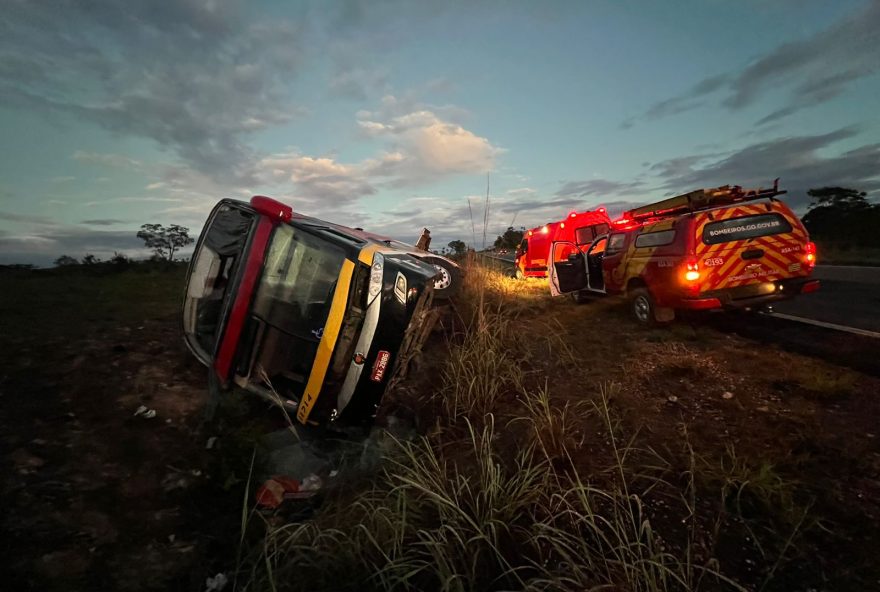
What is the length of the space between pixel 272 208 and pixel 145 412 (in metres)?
2.36

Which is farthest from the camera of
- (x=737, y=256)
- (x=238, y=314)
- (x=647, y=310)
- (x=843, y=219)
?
(x=843, y=219)

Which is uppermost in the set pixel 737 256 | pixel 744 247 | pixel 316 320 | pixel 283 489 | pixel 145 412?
pixel 744 247

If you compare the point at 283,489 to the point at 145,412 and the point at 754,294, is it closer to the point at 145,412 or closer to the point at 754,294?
the point at 145,412

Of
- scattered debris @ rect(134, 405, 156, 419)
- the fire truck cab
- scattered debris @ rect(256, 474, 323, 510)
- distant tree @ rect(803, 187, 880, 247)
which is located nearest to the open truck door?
the fire truck cab

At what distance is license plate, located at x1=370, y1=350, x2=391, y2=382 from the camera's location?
3.36m

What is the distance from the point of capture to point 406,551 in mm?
1909

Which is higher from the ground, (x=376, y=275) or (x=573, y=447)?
(x=376, y=275)

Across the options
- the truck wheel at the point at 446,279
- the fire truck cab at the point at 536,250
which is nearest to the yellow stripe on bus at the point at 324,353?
the truck wheel at the point at 446,279

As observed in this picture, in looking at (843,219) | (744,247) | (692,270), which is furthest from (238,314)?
(843,219)

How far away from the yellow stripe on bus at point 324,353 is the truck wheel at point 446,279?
7.12 ft

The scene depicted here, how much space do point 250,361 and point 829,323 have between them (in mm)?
7172

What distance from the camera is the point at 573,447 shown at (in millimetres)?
2598

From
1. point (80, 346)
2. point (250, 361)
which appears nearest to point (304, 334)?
point (250, 361)

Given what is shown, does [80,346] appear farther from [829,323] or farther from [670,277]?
[829,323]
